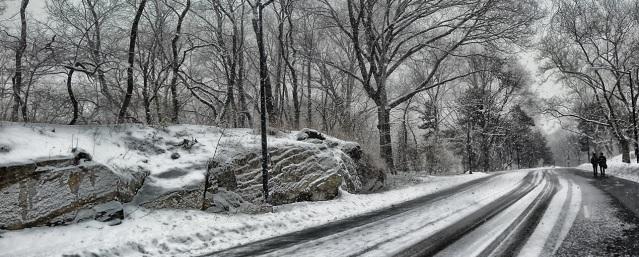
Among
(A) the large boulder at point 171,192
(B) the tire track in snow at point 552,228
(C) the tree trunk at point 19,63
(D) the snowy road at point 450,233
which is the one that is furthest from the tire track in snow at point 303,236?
(C) the tree trunk at point 19,63

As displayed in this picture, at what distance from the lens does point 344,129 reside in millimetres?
24094

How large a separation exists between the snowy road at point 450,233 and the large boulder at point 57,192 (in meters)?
3.40

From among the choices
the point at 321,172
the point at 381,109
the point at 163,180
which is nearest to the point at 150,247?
the point at 163,180

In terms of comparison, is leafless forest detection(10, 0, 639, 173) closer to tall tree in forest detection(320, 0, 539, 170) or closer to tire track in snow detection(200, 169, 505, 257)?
tall tree in forest detection(320, 0, 539, 170)

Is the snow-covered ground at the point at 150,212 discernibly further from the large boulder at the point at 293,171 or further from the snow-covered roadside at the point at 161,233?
the large boulder at the point at 293,171

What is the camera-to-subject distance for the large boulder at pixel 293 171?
1277 centimetres

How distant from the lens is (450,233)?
8633mm

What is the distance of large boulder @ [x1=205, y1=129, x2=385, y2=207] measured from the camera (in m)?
12.8

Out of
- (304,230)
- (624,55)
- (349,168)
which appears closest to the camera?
(304,230)

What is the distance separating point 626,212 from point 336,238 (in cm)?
741

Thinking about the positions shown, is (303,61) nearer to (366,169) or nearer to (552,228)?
(366,169)

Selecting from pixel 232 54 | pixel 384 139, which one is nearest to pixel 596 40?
pixel 384 139

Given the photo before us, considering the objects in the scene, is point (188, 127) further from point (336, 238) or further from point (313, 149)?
point (336, 238)

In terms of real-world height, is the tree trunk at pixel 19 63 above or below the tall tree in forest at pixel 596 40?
below
